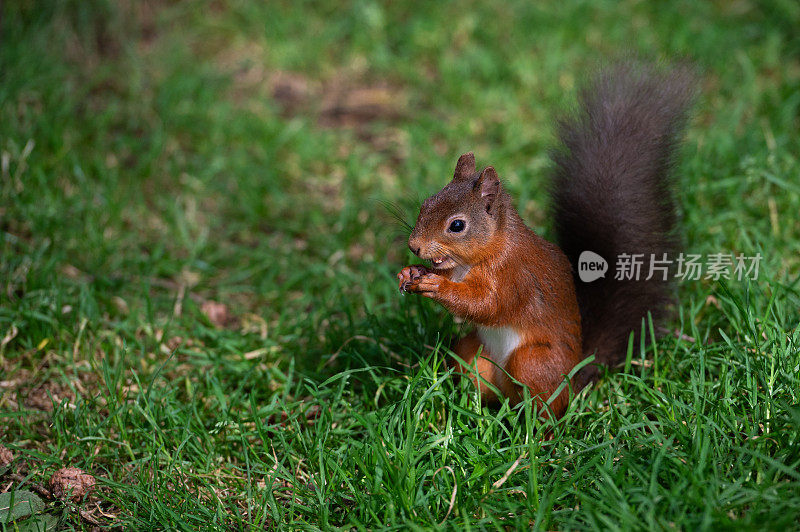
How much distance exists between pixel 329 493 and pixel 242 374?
739 millimetres

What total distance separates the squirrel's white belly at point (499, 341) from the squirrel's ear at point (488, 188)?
0.34 meters

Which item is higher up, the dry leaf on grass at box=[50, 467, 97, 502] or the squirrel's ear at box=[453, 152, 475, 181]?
the squirrel's ear at box=[453, 152, 475, 181]

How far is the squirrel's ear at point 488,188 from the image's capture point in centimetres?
207

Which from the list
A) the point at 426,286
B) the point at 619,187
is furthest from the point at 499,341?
the point at 619,187

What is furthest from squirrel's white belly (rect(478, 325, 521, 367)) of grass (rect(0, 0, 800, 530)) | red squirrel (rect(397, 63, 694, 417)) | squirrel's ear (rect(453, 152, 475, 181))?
squirrel's ear (rect(453, 152, 475, 181))

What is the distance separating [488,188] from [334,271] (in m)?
1.19

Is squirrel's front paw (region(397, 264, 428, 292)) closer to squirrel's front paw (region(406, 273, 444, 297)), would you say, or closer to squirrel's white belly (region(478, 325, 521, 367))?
squirrel's front paw (region(406, 273, 444, 297))

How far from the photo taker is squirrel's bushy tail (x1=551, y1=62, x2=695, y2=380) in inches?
89.7

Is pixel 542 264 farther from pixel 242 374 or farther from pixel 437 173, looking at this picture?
pixel 437 173

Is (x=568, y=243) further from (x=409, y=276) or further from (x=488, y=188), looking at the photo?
(x=409, y=276)

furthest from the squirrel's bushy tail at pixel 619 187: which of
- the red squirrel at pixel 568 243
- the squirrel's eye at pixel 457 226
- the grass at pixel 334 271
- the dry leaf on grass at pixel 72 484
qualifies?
the dry leaf on grass at pixel 72 484

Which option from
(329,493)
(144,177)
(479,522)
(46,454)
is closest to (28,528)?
(46,454)

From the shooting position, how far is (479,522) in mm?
1827

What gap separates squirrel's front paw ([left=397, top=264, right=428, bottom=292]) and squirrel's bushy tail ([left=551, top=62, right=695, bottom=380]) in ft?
1.88
